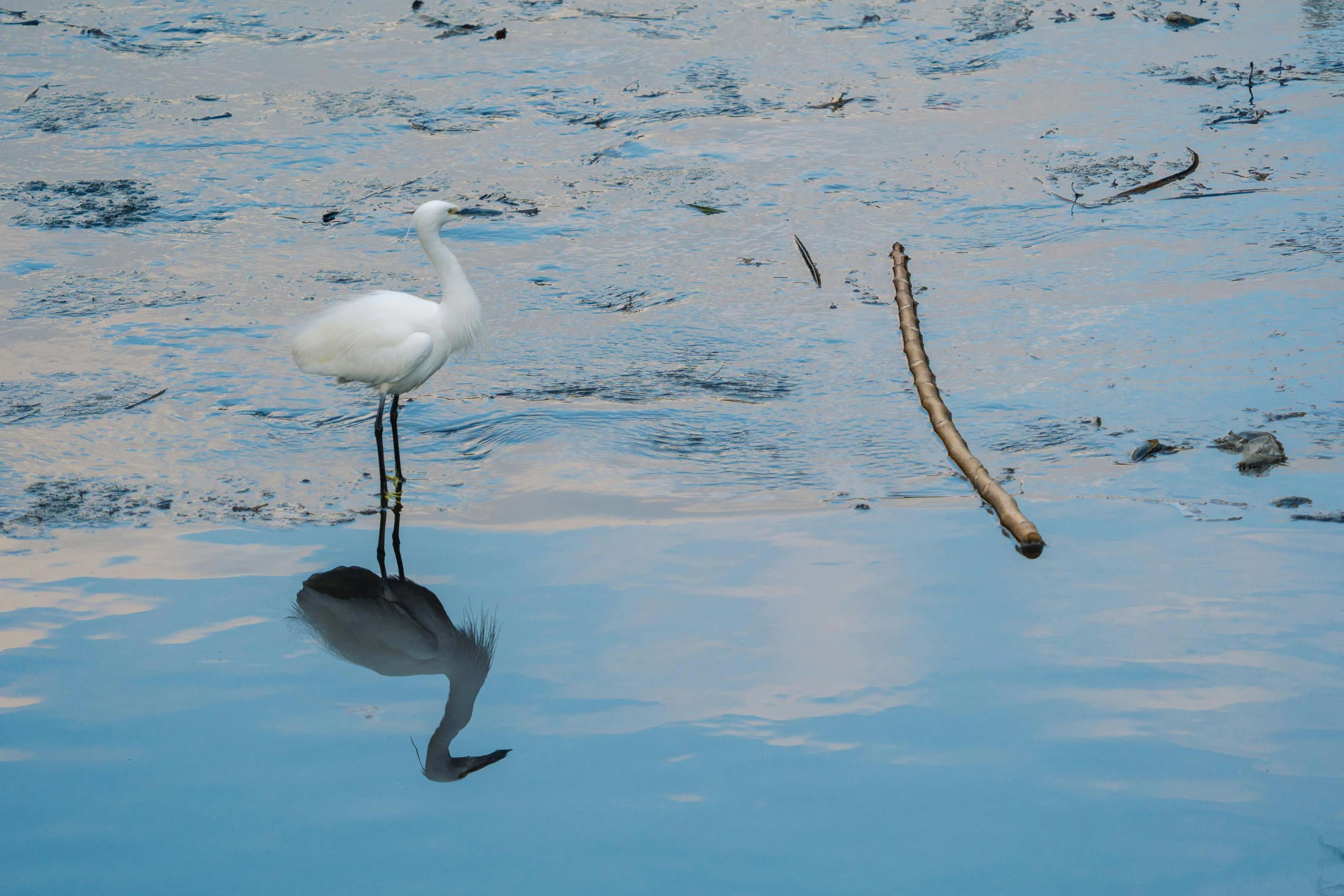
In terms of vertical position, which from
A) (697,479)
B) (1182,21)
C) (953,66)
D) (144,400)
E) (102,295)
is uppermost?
(1182,21)

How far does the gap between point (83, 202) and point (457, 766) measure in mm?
5980

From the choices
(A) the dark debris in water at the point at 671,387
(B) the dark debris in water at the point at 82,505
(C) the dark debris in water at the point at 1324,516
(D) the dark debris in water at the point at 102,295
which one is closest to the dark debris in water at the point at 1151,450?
(C) the dark debris in water at the point at 1324,516

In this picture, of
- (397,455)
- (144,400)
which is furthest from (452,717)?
(144,400)

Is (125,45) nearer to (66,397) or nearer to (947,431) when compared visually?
(66,397)

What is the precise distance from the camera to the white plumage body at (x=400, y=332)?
201 inches

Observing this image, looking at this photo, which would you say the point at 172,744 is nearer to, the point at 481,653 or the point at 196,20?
the point at 481,653

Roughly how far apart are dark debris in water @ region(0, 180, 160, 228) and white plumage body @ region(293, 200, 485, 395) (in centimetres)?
317

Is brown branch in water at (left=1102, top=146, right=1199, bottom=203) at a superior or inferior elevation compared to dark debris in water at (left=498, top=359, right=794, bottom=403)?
superior

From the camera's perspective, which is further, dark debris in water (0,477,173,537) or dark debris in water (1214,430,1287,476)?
dark debris in water (1214,430,1287,476)

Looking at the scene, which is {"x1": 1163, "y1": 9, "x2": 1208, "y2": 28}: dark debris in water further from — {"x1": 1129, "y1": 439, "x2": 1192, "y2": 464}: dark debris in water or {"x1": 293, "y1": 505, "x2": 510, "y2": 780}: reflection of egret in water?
{"x1": 293, "y1": 505, "x2": 510, "y2": 780}: reflection of egret in water

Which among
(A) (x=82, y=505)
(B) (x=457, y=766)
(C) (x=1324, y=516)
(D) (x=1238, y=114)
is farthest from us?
(D) (x=1238, y=114)

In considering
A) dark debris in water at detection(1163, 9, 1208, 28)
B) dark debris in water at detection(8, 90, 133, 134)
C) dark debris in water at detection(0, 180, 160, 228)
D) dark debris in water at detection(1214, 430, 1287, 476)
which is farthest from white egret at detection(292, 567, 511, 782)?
dark debris in water at detection(1163, 9, 1208, 28)

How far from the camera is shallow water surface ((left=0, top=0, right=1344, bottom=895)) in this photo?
338cm

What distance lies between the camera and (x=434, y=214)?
17.4ft
